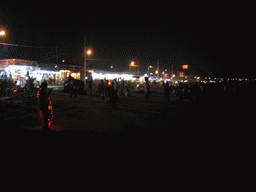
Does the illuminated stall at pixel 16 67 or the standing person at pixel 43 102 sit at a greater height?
the illuminated stall at pixel 16 67

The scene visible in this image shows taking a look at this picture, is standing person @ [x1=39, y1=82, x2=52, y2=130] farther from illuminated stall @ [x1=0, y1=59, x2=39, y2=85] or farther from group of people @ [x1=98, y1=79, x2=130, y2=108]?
illuminated stall @ [x1=0, y1=59, x2=39, y2=85]

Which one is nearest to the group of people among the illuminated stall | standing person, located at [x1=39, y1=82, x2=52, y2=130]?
standing person, located at [x1=39, y1=82, x2=52, y2=130]

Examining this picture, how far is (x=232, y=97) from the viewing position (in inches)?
846

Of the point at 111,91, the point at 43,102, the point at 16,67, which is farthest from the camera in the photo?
the point at 16,67

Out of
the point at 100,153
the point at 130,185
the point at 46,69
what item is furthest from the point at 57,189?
the point at 46,69

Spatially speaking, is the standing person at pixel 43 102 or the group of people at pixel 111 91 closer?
the standing person at pixel 43 102

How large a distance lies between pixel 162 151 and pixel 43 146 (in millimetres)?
3069

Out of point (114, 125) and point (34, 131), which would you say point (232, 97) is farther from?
point (34, 131)

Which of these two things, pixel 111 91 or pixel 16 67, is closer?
pixel 111 91

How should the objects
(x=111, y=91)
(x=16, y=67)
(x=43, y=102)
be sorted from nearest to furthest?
(x=43, y=102) < (x=111, y=91) < (x=16, y=67)

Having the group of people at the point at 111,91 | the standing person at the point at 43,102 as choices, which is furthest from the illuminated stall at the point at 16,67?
the standing person at the point at 43,102

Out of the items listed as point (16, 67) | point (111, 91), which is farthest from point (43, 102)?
point (16, 67)

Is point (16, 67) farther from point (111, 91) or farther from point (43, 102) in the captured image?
point (43, 102)

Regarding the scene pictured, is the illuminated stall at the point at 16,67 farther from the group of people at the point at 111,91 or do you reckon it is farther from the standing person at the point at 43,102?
the standing person at the point at 43,102
